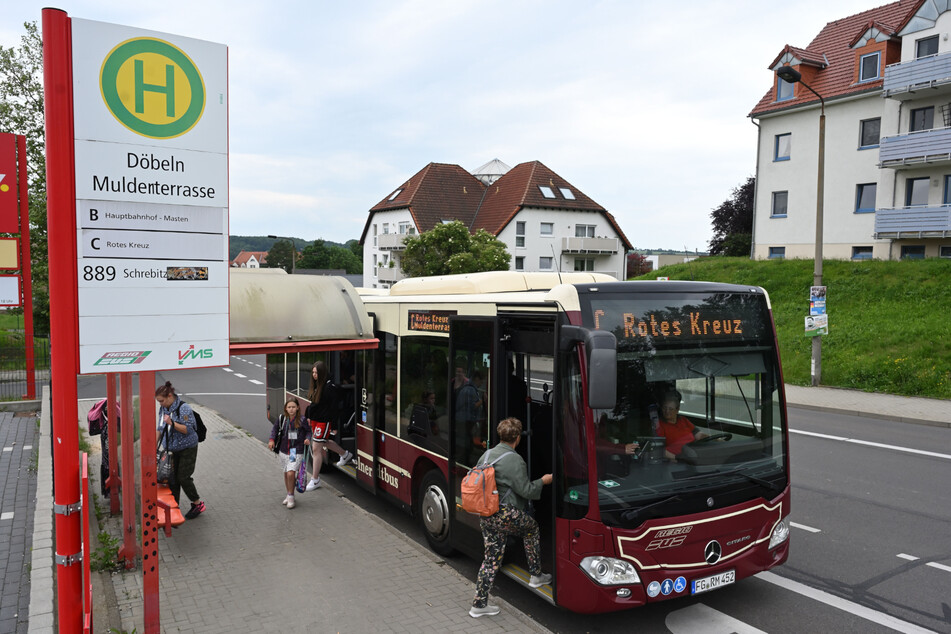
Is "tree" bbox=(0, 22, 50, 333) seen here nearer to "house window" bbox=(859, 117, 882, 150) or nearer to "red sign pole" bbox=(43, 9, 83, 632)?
"red sign pole" bbox=(43, 9, 83, 632)

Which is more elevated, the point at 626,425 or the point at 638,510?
the point at 626,425

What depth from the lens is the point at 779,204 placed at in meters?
35.4

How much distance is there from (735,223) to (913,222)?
21.0 metres

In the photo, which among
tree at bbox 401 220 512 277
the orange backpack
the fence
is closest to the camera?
the orange backpack

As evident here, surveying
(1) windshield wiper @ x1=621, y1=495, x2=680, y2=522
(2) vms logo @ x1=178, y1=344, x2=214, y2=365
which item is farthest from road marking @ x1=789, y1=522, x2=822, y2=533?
(2) vms logo @ x1=178, y1=344, x2=214, y2=365

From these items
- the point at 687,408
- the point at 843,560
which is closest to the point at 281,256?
the point at 843,560

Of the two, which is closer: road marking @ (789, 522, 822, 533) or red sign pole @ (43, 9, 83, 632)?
red sign pole @ (43, 9, 83, 632)

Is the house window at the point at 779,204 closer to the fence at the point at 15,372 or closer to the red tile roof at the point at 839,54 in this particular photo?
the red tile roof at the point at 839,54

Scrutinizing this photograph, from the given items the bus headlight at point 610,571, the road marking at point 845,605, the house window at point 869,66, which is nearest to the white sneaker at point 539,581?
the bus headlight at point 610,571

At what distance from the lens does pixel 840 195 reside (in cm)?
3297

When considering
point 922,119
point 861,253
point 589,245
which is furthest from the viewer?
point 589,245

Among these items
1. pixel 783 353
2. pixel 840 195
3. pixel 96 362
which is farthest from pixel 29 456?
pixel 840 195

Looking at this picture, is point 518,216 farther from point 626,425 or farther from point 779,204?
point 626,425

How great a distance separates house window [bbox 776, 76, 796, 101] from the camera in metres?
34.8
